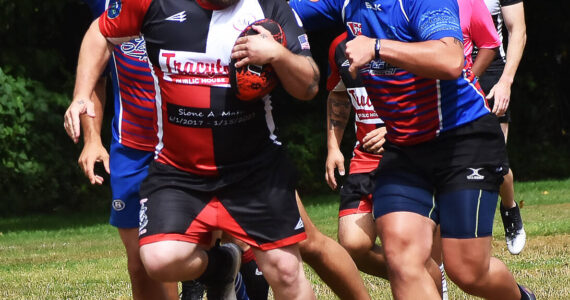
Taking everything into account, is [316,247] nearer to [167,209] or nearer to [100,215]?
[167,209]

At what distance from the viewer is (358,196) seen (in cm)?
634

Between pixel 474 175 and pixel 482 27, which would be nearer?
pixel 474 175

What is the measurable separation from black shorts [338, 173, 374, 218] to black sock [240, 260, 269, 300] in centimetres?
76

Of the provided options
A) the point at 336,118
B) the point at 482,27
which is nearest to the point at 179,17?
the point at 336,118

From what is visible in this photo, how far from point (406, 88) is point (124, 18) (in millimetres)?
1380

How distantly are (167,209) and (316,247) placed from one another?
3.09 ft

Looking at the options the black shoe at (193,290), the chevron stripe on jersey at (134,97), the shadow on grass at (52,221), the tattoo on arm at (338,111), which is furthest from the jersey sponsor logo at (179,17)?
the shadow on grass at (52,221)

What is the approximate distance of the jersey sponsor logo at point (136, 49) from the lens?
5.50 metres

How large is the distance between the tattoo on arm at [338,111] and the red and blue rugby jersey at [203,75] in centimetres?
188

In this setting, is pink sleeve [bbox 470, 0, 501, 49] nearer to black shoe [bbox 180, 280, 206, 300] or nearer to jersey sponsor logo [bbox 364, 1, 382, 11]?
jersey sponsor logo [bbox 364, 1, 382, 11]

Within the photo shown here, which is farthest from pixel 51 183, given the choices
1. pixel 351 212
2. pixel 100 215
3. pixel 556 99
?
pixel 351 212

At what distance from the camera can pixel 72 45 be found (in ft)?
61.0

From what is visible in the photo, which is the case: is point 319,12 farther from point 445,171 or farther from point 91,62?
point 91,62

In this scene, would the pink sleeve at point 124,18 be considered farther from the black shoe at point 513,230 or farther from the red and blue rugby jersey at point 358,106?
the black shoe at point 513,230
